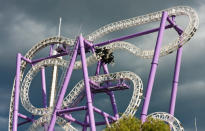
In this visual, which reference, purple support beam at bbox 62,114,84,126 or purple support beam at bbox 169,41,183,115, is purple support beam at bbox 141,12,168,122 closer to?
purple support beam at bbox 169,41,183,115

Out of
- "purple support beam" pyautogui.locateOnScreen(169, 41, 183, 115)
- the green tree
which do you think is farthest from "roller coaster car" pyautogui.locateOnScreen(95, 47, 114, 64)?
the green tree

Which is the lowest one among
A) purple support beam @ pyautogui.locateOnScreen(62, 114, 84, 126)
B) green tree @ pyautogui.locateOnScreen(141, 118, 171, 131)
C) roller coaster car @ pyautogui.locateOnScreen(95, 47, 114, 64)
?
green tree @ pyautogui.locateOnScreen(141, 118, 171, 131)

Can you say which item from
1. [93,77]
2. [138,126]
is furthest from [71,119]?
[138,126]

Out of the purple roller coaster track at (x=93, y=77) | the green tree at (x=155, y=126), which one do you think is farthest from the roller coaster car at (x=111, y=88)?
the green tree at (x=155, y=126)

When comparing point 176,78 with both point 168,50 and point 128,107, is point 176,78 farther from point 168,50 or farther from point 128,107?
point 128,107

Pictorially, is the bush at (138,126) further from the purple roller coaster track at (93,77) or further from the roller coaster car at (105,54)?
the roller coaster car at (105,54)

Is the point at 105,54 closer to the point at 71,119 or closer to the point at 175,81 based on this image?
the point at 71,119

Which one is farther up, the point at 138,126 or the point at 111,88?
the point at 111,88

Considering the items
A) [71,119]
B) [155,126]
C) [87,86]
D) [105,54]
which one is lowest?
[155,126]

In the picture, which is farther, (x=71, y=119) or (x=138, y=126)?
(x=71, y=119)

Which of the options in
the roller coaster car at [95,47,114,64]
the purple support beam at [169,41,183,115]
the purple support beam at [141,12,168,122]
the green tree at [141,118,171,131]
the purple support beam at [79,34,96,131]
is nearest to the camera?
the green tree at [141,118,171,131]

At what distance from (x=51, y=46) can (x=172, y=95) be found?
15307 millimetres

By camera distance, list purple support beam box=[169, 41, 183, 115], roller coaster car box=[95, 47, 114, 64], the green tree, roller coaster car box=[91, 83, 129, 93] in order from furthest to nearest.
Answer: roller coaster car box=[95, 47, 114, 64] < roller coaster car box=[91, 83, 129, 93] < purple support beam box=[169, 41, 183, 115] < the green tree

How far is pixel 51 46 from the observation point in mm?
42188
